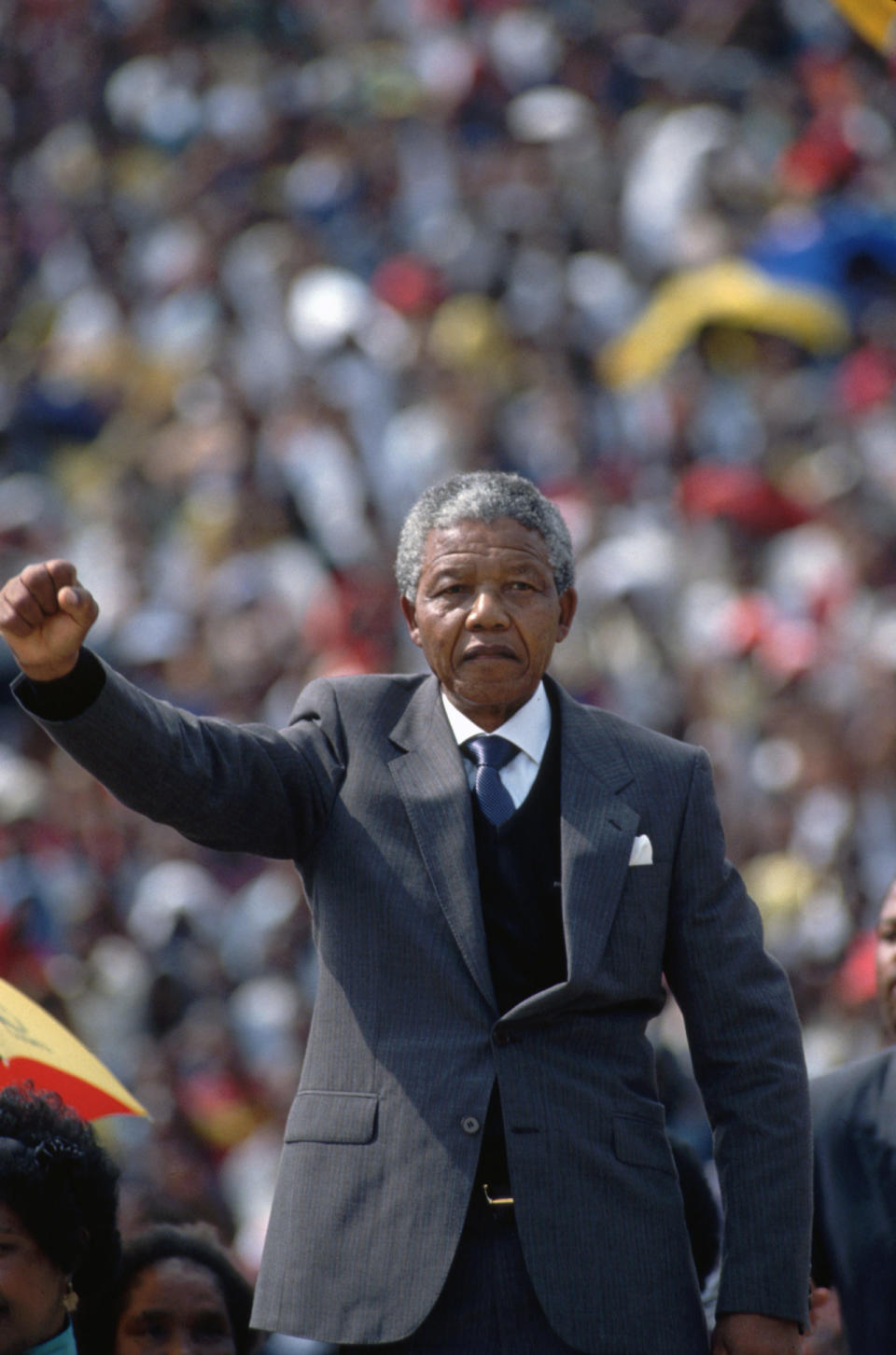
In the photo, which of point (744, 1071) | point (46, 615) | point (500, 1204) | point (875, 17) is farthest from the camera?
point (875, 17)

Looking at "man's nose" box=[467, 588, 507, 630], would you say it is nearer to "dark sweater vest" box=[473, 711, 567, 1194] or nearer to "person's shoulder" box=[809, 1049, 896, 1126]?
"dark sweater vest" box=[473, 711, 567, 1194]

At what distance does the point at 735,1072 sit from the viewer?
258 cm

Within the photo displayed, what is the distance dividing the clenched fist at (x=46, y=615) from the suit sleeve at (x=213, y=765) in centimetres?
7

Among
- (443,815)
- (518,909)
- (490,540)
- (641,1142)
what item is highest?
(490,540)

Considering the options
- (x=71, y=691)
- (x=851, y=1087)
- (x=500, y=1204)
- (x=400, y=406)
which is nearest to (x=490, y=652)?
(x=71, y=691)

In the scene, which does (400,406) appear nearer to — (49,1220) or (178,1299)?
(178,1299)

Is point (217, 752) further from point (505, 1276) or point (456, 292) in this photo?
point (456, 292)

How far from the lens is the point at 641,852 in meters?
2.62

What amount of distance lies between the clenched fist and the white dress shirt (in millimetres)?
575

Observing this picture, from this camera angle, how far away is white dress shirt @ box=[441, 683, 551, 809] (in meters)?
2.68

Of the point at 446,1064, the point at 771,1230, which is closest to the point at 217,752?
the point at 446,1064

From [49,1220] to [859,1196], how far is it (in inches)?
48.4

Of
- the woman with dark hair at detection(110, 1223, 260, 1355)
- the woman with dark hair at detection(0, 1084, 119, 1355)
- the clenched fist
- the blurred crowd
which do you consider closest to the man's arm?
the clenched fist

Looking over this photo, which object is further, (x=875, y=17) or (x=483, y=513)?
(x=875, y=17)
